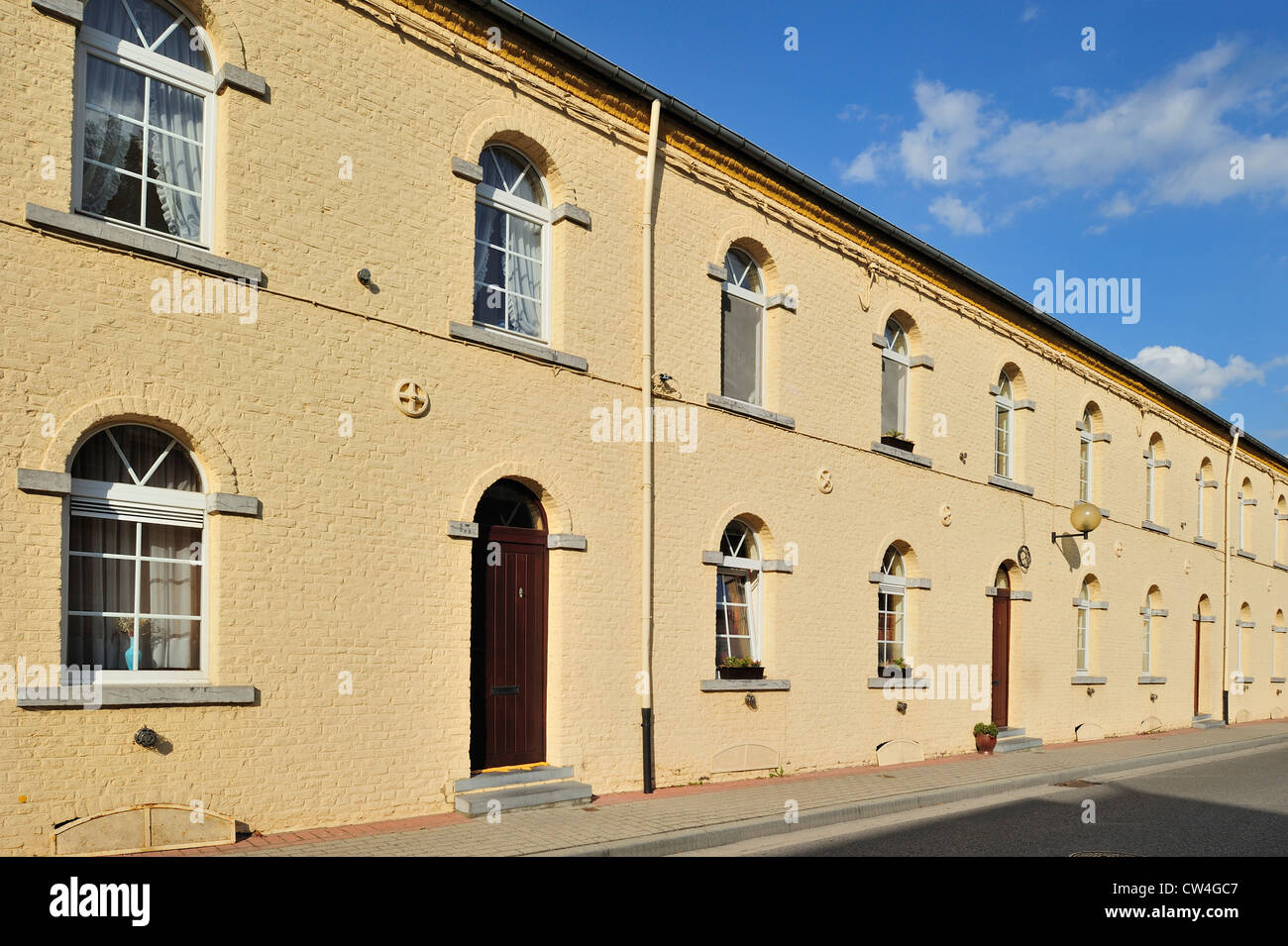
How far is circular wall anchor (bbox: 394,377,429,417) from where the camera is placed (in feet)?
31.0

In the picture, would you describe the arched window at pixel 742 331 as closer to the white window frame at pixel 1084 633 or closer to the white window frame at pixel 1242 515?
the white window frame at pixel 1084 633

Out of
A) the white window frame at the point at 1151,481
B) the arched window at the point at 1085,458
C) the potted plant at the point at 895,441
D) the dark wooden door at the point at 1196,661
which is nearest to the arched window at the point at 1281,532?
the dark wooden door at the point at 1196,661

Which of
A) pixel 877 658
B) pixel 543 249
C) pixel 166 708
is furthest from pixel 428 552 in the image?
pixel 877 658

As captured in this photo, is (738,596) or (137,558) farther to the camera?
(738,596)

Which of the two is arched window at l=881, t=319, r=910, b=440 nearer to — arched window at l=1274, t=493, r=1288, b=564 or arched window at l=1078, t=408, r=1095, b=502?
arched window at l=1078, t=408, r=1095, b=502

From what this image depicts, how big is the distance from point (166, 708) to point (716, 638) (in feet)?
21.0

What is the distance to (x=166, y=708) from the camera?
784cm

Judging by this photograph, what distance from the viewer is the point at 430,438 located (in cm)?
970

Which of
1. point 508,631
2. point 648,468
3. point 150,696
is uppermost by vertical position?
point 648,468

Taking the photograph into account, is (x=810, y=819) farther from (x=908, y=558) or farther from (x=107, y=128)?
(x=107, y=128)

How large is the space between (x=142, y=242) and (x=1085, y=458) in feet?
58.9

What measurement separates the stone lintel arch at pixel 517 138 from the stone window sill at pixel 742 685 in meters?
5.44

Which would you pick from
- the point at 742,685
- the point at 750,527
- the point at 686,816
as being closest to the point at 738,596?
the point at 750,527

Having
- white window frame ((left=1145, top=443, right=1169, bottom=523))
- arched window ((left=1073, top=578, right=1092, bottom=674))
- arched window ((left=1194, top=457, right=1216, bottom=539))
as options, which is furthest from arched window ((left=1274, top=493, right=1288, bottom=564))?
arched window ((left=1073, top=578, right=1092, bottom=674))
